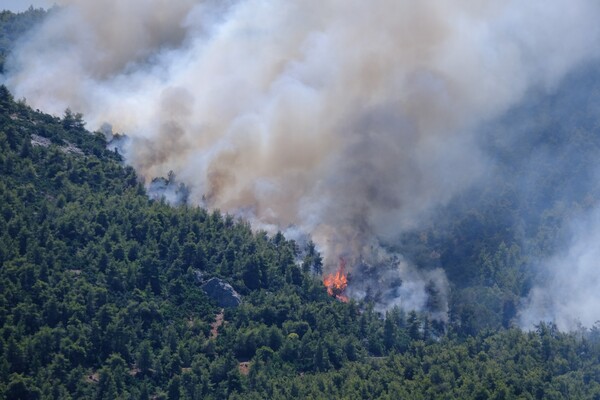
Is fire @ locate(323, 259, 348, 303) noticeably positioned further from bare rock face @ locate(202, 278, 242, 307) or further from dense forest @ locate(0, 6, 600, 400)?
bare rock face @ locate(202, 278, 242, 307)

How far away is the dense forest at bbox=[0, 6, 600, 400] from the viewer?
16238 centimetres

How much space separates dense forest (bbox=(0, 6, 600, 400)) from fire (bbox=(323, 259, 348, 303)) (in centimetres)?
188

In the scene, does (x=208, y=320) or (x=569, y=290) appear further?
(x=569, y=290)

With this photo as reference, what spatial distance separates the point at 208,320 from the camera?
177125 millimetres

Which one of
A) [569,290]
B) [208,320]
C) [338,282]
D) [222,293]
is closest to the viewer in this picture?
[208,320]

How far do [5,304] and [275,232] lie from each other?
46.0 meters

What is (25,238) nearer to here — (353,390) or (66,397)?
(66,397)

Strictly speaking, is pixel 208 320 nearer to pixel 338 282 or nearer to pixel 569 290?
pixel 338 282

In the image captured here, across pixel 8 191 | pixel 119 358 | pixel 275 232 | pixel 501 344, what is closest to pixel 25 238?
pixel 8 191

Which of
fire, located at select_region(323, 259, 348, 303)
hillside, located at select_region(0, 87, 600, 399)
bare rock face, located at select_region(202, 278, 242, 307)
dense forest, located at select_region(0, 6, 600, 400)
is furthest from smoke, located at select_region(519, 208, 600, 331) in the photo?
bare rock face, located at select_region(202, 278, 242, 307)

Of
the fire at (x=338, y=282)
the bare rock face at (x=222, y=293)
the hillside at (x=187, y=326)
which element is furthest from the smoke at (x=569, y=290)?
the bare rock face at (x=222, y=293)

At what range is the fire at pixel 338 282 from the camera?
627 feet

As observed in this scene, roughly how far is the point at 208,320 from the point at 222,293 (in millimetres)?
6294

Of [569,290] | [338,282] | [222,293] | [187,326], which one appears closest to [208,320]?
[187,326]
